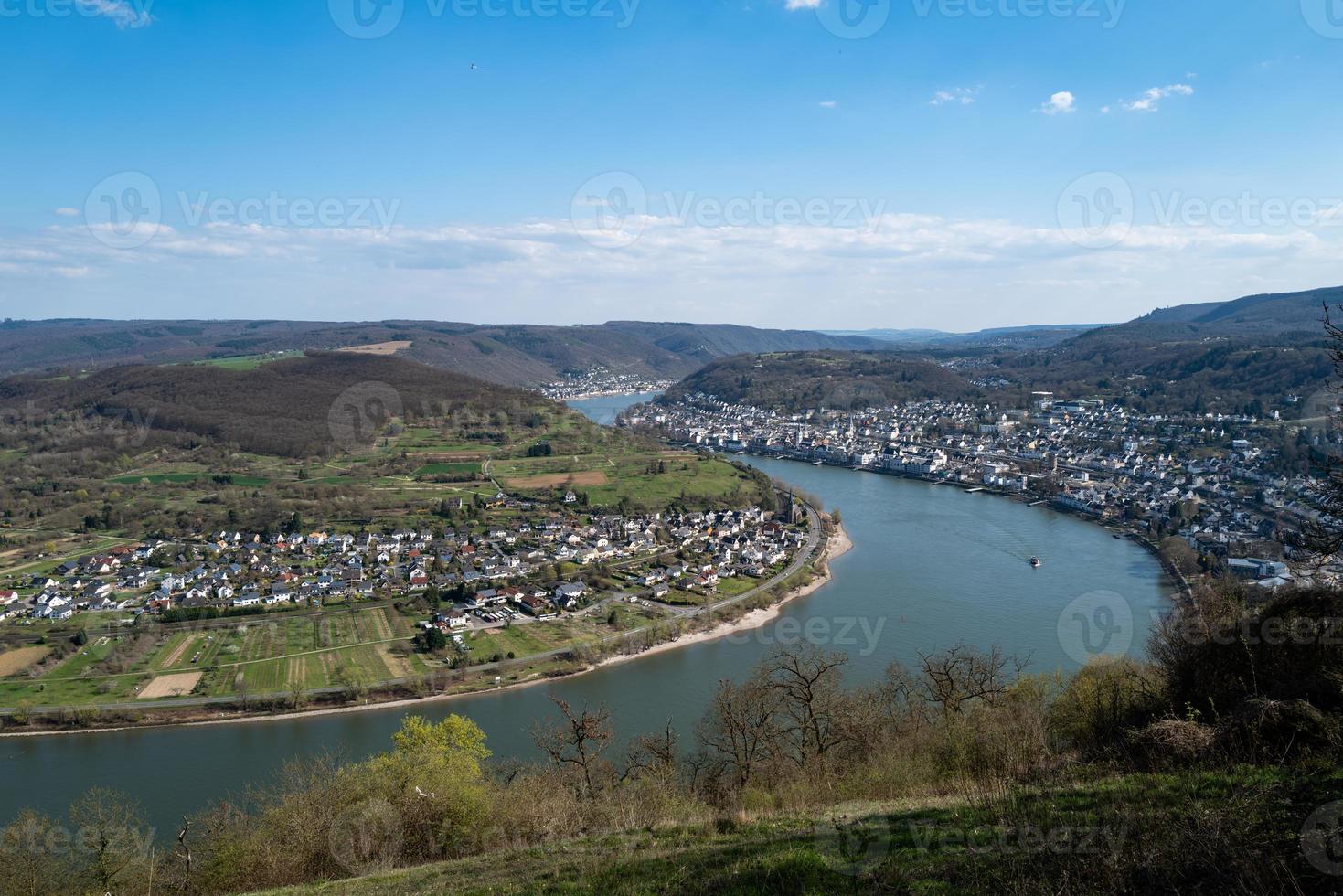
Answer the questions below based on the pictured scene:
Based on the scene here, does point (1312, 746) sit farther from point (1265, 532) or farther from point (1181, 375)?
point (1181, 375)

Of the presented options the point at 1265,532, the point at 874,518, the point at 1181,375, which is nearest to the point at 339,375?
the point at 874,518

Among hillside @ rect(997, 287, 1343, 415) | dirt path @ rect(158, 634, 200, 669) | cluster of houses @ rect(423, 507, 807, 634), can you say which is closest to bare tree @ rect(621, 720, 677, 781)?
cluster of houses @ rect(423, 507, 807, 634)

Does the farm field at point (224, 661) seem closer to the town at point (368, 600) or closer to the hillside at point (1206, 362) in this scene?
the town at point (368, 600)

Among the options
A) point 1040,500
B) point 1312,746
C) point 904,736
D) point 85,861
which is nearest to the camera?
point 1312,746

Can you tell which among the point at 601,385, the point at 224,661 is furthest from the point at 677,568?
the point at 601,385

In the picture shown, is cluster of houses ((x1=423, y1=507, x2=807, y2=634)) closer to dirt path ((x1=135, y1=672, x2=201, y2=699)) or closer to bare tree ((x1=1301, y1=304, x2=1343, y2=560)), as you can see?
dirt path ((x1=135, y1=672, x2=201, y2=699))

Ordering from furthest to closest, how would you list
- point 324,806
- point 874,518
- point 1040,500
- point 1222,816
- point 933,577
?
A: point 1040,500, point 874,518, point 933,577, point 324,806, point 1222,816
